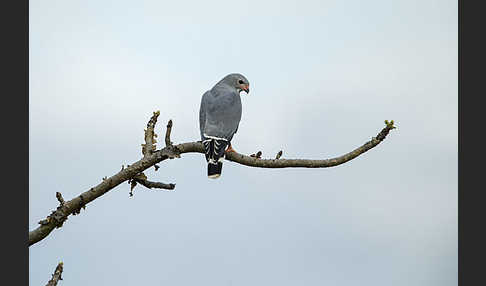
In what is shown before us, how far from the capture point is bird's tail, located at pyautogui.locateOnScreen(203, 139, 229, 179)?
25.3 ft

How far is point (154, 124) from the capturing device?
759 cm

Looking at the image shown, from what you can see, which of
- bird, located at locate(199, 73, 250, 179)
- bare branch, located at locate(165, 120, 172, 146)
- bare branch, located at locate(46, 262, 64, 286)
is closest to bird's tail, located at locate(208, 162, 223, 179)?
bird, located at locate(199, 73, 250, 179)

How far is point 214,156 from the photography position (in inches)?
305

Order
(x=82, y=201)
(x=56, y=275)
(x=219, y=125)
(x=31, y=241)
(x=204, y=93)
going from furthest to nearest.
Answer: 1. (x=204, y=93)
2. (x=219, y=125)
3. (x=82, y=201)
4. (x=31, y=241)
5. (x=56, y=275)

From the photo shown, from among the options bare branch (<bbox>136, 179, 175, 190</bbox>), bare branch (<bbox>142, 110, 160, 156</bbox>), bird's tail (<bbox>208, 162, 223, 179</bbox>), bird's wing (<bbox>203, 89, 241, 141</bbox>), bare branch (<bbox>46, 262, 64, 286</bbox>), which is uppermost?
bird's wing (<bbox>203, 89, 241, 141</bbox>)

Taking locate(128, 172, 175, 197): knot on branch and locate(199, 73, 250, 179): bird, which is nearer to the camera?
locate(128, 172, 175, 197): knot on branch

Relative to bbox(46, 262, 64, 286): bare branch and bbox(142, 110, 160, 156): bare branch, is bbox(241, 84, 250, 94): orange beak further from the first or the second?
bbox(46, 262, 64, 286): bare branch

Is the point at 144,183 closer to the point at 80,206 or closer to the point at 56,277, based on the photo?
the point at 80,206

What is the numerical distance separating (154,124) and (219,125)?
1219 millimetres

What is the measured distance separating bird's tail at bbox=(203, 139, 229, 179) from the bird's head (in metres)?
1.80

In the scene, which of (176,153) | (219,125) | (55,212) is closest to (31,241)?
(55,212)

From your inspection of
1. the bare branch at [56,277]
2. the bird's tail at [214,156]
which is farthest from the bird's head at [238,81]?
the bare branch at [56,277]

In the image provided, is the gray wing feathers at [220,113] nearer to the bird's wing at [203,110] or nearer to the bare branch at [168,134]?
the bird's wing at [203,110]

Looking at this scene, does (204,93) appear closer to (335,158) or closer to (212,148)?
(212,148)
